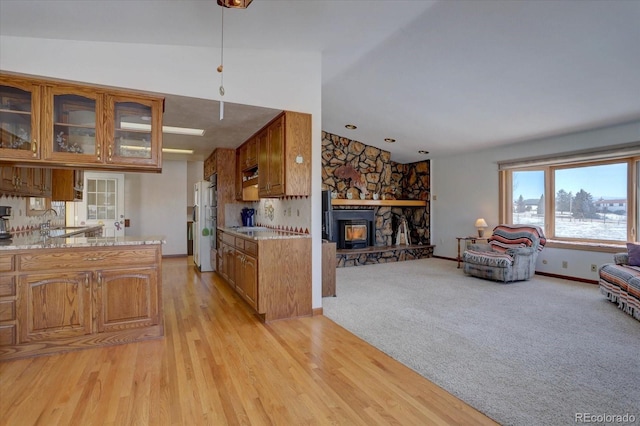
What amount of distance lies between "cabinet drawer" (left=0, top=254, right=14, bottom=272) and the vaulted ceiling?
1.79 metres

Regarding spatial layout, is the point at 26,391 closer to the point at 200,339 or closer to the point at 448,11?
the point at 200,339

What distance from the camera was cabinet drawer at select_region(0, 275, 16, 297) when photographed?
2607 millimetres

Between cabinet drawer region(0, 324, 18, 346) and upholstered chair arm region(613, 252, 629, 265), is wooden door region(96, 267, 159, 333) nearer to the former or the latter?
cabinet drawer region(0, 324, 18, 346)

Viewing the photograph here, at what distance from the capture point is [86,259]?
284 centimetres

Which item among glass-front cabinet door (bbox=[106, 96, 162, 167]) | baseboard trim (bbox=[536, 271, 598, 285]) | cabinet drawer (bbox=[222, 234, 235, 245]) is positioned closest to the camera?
glass-front cabinet door (bbox=[106, 96, 162, 167])

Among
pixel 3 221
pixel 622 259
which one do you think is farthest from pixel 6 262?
pixel 622 259

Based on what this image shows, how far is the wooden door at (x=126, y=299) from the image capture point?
2871 mm

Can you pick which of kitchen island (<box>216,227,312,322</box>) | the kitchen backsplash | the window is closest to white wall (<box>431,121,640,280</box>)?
the window

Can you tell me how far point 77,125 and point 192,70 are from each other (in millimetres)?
1140

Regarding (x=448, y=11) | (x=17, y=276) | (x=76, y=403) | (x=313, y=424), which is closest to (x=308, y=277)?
(x=313, y=424)

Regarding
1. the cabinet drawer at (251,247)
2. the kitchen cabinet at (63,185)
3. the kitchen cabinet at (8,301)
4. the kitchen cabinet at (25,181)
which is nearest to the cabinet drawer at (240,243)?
the cabinet drawer at (251,247)

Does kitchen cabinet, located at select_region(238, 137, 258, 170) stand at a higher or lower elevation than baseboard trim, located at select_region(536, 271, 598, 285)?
higher

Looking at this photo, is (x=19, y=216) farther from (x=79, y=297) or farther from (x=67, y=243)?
(x=79, y=297)

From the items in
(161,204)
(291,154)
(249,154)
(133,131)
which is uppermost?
(249,154)
